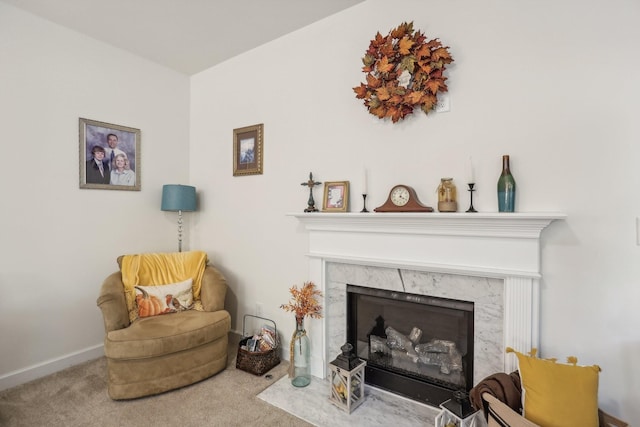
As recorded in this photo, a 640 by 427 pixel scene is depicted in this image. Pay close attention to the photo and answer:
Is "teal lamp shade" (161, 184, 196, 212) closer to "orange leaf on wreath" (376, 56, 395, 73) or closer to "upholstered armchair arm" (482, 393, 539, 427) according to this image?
"orange leaf on wreath" (376, 56, 395, 73)

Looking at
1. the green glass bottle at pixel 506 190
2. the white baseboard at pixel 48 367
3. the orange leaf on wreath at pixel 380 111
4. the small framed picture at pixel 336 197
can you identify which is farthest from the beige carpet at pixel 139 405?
the orange leaf on wreath at pixel 380 111

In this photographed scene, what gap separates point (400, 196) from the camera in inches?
80.5

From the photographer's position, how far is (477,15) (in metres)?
1.85

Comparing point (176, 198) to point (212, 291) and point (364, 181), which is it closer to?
point (212, 291)

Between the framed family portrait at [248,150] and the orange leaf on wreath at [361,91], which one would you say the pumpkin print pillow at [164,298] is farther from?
the orange leaf on wreath at [361,91]

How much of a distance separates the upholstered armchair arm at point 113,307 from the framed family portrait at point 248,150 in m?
1.38

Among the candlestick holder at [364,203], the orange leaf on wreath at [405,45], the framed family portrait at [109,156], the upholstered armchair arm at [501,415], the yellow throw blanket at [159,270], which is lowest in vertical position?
the upholstered armchair arm at [501,415]

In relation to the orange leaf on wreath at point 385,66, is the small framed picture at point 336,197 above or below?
below

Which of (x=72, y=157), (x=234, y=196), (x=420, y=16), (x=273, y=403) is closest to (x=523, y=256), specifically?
(x=420, y=16)

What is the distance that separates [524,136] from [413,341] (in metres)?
1.45

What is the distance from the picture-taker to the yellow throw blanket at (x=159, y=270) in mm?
2504

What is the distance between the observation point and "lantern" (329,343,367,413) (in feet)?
6.47

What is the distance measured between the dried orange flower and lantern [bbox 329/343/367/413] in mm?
363

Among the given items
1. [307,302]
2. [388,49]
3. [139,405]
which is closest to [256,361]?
[307,302]
